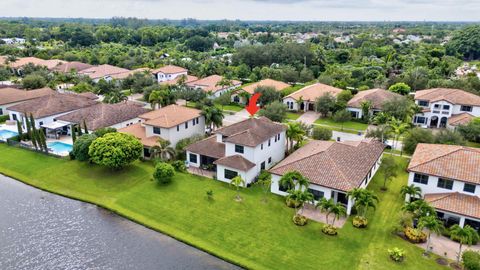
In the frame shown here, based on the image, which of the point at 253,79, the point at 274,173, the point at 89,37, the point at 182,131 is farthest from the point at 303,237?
the point at 89,37

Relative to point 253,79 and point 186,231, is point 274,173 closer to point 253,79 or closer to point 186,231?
point 186,231

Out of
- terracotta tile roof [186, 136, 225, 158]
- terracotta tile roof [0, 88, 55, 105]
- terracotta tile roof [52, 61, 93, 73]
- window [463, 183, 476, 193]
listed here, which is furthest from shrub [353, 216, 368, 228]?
terracotta tile roof [52, 61, 93, 73]

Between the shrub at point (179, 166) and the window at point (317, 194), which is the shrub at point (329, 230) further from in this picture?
the shrub at point (179, 166)

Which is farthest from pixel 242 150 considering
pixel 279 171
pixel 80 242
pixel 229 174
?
pixel 80 242

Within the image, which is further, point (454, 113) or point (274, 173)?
point (454, 113)

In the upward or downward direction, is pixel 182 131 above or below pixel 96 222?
above

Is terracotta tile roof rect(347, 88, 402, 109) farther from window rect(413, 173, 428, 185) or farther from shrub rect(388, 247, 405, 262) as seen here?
shrub rect(388, 247, 405, 262)

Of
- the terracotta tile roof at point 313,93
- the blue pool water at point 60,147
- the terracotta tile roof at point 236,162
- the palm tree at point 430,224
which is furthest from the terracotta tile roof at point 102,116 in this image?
the palm tree at point 430,224
